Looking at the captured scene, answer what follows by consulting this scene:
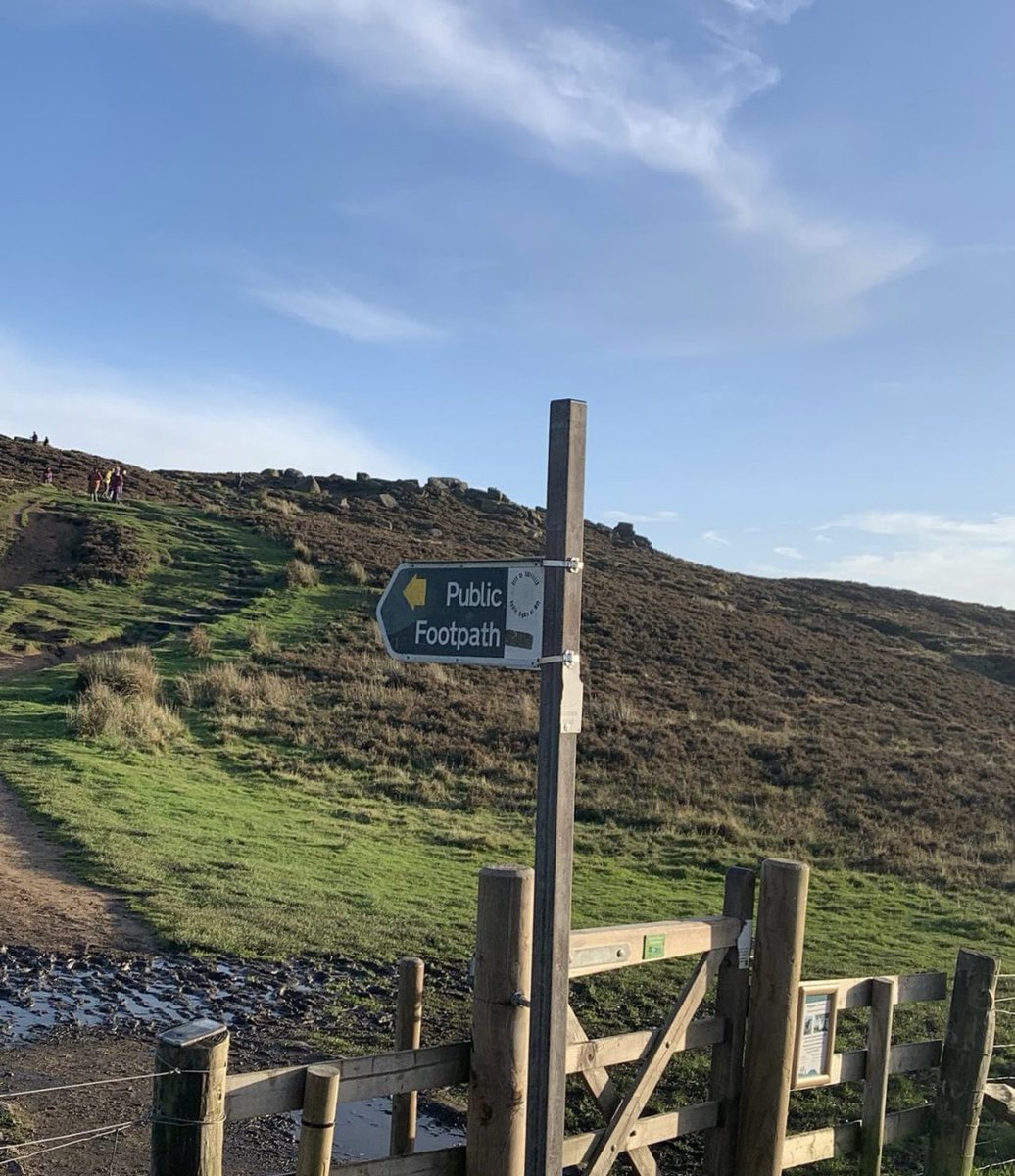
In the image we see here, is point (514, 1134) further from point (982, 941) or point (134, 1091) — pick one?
point (982, 941)

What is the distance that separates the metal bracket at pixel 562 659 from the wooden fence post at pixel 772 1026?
1.78m

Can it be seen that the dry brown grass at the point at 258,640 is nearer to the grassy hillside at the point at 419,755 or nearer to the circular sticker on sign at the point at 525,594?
the grassy hillside at the point at 419,755

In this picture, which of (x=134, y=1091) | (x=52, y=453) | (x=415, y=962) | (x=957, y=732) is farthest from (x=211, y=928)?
(x=52, y=453)

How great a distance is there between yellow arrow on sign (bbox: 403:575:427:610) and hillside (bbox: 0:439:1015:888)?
43.0 ft

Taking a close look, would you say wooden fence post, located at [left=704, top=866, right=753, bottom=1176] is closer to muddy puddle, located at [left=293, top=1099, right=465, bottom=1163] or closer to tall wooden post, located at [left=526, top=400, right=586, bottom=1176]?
tall wooden post, located at [left=526, top=400, right=586, bottom=1176]

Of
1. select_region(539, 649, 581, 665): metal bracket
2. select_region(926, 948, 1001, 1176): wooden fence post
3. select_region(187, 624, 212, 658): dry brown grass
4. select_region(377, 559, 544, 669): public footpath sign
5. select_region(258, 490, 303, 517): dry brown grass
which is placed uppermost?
select_region(258, 490, 303, 517): dry brown grass

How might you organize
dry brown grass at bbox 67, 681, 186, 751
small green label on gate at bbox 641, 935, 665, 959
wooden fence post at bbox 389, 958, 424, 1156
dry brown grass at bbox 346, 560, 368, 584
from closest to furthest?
small green label on gate at bbox 641, 935, 665, 959, wooden fence post at bbox 389, 958, 424, 1156, dry brown grass at bbox 67, 681, 186, 751, dry brown grass at bbox 346, 560, 368, 584

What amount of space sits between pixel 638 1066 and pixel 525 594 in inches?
82.7

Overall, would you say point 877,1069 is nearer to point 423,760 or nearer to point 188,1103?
point 188,1103

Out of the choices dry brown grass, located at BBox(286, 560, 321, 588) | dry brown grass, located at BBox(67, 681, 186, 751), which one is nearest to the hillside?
dry brown grass, located at BBox(286, 560, 321, 588)

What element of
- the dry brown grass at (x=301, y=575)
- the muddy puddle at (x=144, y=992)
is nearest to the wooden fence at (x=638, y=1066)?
the muddy puddle at (x=144, y=992)

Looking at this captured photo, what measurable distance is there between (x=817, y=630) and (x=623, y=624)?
1392 cm

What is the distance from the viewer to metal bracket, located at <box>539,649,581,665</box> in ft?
11.6

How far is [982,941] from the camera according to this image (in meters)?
12.4
